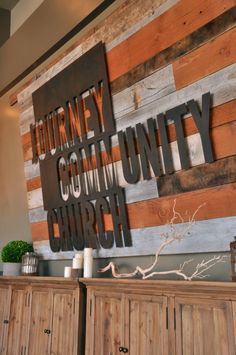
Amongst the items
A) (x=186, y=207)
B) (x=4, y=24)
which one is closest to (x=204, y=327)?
(x=186, y=207)

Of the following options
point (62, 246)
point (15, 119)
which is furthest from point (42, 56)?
point (62, 246)

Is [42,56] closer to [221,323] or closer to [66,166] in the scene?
[66,166]

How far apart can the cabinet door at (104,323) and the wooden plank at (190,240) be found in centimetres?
30

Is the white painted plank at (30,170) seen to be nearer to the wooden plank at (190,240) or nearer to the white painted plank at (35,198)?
the white painted plank at (35,198)

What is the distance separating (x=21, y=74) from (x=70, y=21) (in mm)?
894

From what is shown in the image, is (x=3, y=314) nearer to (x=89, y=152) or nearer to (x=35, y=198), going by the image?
(x=35, y=198)

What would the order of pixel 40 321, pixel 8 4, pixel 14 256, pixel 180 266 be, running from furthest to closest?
pixel 8 4 → pixel 14 256 → pixel 40 321 → pixel 180 266

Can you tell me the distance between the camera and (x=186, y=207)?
182 cm

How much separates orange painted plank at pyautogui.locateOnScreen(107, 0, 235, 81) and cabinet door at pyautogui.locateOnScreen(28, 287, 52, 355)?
168 centimetres

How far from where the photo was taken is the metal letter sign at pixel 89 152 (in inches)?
76.7

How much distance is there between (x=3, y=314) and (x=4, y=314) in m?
0.02

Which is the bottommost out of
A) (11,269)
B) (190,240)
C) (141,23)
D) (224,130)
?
(11,269)

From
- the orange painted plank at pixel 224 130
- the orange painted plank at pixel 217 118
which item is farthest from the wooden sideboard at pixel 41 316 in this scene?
the orange painted plank at pixel 224 130

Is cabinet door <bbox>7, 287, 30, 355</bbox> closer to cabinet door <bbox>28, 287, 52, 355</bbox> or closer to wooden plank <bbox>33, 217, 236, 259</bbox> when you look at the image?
cabinet door <bbox>28, 287, 52, 355</bbox>
